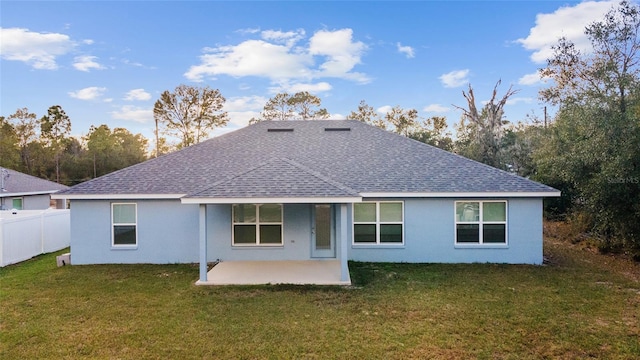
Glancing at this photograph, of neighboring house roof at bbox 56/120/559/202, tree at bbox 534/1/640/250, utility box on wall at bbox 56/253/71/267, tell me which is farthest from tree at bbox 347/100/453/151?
utility box on wall at bbox 56/253/71/267

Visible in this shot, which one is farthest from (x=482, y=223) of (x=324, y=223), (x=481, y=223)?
(x=324, y=223)

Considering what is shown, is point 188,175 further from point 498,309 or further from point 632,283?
point 632,283

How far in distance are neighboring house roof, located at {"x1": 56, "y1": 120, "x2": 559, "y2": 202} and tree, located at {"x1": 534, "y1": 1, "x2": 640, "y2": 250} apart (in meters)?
1.79

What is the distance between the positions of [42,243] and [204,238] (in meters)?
8.48

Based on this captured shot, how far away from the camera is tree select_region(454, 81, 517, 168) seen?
989 inches

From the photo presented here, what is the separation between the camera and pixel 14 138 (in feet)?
122

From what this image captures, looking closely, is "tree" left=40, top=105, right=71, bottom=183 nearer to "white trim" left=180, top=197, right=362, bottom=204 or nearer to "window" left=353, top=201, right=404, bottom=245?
"white trim" left=180, top=197, right=362, bottom=204

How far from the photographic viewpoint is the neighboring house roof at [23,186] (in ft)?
63.4

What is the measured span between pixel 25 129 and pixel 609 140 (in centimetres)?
5301

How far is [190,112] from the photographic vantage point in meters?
34.9

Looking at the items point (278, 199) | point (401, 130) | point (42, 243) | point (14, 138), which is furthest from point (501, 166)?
point (14, 138)

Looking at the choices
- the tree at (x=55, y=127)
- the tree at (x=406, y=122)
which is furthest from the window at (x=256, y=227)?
the tree at (x=55, y=127)

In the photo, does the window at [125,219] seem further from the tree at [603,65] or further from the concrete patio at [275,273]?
the tree at [603,65]

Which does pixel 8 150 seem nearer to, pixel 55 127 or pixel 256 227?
pixel 55 127
